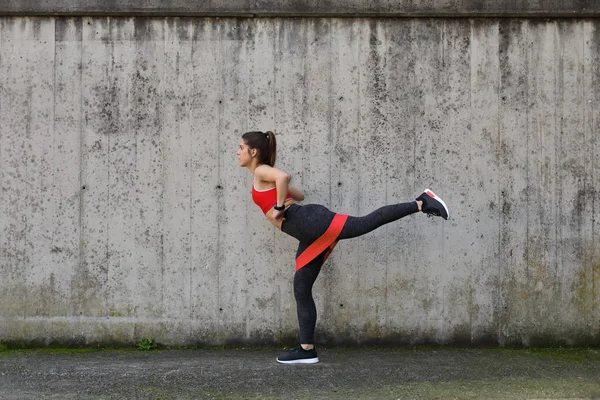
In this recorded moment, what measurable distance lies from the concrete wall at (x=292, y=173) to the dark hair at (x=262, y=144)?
476 millimetres

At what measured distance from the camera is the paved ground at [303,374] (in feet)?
12.4

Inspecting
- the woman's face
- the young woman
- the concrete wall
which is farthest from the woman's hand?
the concrete wall

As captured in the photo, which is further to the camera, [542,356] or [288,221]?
[542,356]

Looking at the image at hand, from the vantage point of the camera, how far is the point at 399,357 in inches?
185

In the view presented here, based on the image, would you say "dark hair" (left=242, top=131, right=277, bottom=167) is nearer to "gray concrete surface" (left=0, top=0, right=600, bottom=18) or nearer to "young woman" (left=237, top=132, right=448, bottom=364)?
"young woman" (left=237, top=132, right=448, bottom=364)

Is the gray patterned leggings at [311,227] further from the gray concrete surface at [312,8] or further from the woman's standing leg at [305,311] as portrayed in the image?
the gray concrete surface at [312,8]

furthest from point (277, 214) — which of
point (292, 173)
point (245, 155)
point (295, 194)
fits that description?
point (292, 173)

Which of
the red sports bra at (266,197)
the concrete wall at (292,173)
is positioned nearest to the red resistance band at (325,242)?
the red sports bra at (266,197)

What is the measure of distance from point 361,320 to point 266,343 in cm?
80

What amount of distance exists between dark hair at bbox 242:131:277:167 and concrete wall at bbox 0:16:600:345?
0.48 m

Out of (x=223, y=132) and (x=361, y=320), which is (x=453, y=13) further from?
(x=361, y=320)

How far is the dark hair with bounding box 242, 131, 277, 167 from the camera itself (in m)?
4.46

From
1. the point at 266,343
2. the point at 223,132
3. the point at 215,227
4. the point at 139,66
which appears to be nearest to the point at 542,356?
the point at 266,343

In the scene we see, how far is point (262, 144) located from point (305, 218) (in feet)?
2.08
